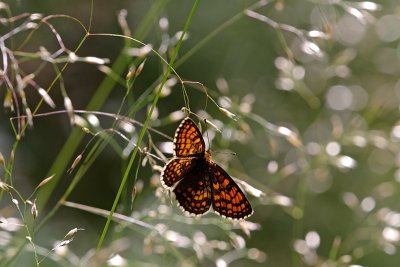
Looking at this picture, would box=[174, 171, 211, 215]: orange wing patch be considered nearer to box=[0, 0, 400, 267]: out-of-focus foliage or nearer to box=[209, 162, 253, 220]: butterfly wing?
box=[209, 162, 253, 220]: butterfly wing

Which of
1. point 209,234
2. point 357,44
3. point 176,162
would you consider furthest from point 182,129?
point 357,44

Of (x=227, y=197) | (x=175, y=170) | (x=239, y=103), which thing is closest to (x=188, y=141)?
(x=175, y=170)

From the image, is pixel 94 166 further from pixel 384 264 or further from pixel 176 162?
pixel 176 162

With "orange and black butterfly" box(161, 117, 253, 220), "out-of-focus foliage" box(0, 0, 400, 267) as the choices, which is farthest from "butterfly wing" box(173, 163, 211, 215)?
"out-of-focus foliage" box(0, 0, 400, 267)

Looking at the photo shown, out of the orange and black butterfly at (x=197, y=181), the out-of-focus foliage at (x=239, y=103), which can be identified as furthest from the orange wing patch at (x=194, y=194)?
the out-of-focus foliage at (x=239, y=103)

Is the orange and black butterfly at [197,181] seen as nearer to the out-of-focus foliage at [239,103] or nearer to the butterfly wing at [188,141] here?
the butterfly wing at [188,141]

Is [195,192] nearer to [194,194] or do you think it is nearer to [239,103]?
[194,194]

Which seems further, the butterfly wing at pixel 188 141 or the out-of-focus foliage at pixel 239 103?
the out-of-focus foliage at pixel 239 103
